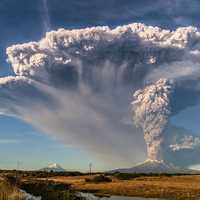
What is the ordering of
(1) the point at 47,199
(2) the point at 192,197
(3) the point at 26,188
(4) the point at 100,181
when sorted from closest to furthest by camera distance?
1. (1) the point at 47,199
2. (2) the point at 192,197
3. (3) the point at 26,188
4. (4) the point at 100,181

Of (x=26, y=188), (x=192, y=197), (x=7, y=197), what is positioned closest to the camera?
(x=7, y=197)

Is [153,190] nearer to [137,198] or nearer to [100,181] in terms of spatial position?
[137,198]

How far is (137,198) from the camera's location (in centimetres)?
8025

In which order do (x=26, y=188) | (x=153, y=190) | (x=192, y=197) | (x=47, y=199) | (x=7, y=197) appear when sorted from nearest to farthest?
(x=7, y=197), (x=47, y=199), (x=192, y=197), (x=26, y=188), (x=153, y=190)

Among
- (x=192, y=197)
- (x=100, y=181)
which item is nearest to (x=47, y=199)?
(x=192, y=197)

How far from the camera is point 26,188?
86062mm

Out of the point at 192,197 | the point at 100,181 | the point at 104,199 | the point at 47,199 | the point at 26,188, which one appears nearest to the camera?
the point at 47,199

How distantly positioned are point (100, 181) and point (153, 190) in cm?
3562

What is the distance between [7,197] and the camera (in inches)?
1357

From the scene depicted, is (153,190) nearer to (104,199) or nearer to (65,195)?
(104,199)

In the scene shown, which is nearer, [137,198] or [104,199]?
[104,199]

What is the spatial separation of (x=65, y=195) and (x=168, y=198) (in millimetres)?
29708

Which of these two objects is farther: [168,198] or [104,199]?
[168,198]

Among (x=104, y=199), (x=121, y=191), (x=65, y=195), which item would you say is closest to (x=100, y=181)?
(x=121, y=191)
